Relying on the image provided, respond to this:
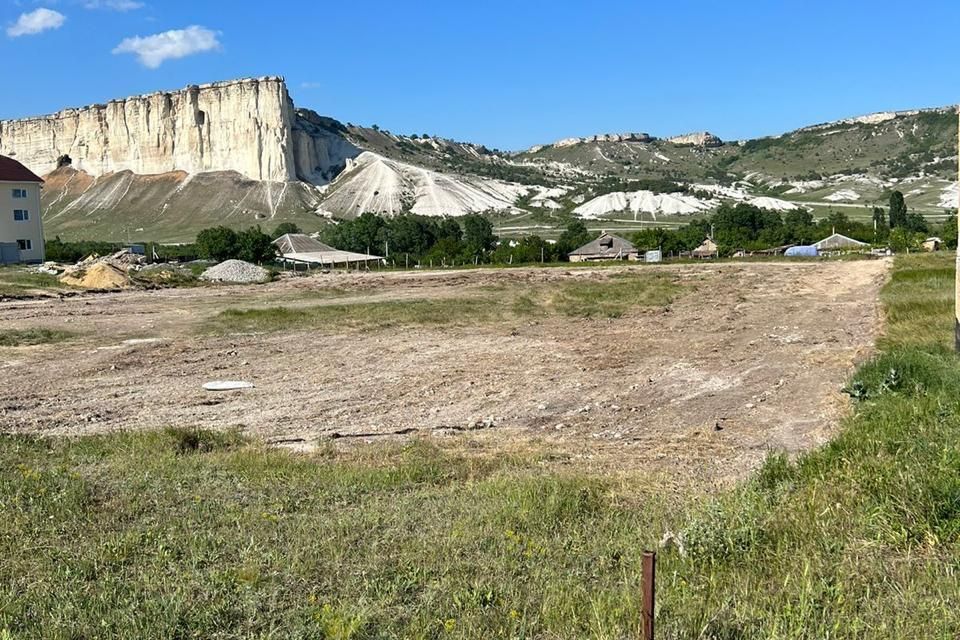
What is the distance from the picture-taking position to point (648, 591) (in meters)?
3.54

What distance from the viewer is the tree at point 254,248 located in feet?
220

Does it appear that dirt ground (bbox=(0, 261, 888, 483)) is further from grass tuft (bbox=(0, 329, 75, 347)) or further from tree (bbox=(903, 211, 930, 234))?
tree (bbox=(903, 211, 930, 234))

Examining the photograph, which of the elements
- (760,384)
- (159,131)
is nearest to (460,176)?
(159,131)

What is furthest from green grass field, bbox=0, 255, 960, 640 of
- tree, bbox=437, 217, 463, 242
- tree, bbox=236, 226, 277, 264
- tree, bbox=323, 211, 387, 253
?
tree, bbox=437, 217, 463, 242

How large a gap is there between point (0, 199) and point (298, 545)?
199 feet

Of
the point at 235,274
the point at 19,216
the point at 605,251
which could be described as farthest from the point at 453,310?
the point at 605,251

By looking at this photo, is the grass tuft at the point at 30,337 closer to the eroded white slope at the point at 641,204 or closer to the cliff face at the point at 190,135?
the cliff face at the point at 190,135

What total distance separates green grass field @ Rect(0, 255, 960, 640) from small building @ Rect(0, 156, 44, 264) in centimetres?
5735

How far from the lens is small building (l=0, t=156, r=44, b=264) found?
5681 cm

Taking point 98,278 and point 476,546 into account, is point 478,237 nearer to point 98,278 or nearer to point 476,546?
point 98,278

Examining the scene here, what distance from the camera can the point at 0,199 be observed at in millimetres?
56312

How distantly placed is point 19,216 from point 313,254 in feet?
86.9

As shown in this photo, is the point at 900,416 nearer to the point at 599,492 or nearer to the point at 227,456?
the point at 599,492

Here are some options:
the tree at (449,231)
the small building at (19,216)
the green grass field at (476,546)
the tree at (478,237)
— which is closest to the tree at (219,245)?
the small building at (19,216)
